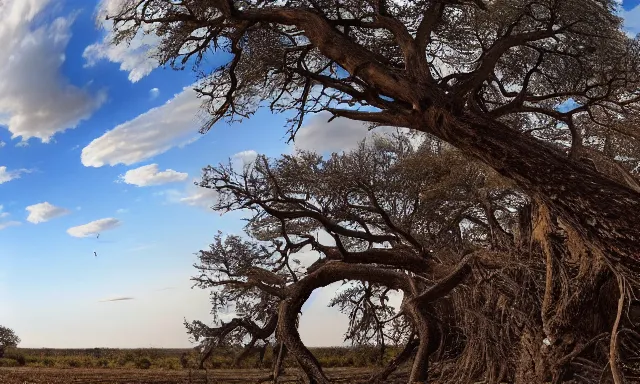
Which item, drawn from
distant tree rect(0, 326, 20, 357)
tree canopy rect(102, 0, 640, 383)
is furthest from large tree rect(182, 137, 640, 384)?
distant tree rect(0, 326, 20, 357)

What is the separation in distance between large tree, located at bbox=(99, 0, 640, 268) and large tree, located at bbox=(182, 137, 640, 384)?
782 millimetres

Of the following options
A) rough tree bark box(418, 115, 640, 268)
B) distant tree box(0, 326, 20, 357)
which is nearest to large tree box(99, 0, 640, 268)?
rough tree bark box(418, 115, 640, 268)

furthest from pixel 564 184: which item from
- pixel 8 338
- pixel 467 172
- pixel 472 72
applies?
pixel 8 338

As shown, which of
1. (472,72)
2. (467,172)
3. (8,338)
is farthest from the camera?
(8,338)

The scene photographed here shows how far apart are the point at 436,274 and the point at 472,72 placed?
3446 mm

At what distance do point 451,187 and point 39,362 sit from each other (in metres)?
19.2

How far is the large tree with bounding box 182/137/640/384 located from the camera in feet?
21.3

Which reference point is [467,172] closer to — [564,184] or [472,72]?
[472,72]

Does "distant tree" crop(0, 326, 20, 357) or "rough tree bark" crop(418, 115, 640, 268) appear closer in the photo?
"rough tree bark" crop(418, 115, 640, 268)

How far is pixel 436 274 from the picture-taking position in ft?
31.9

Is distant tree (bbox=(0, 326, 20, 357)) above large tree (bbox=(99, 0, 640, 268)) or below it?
below

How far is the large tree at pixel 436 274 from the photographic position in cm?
650

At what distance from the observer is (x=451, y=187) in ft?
44.2

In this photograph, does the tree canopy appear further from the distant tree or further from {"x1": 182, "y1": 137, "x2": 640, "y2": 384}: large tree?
the distant tree
